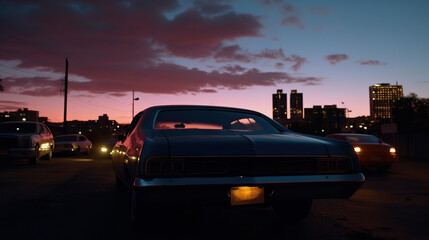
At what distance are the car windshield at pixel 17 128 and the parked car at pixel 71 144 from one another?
20.1 feet

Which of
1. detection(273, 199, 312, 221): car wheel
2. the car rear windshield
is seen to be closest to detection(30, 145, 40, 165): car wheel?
the car rear windshield

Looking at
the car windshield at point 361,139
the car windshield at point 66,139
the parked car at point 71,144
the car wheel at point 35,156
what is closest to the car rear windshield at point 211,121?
the car windshield at point 361,139

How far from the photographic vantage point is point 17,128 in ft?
47.8

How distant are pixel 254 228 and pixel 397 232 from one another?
1.61 meters

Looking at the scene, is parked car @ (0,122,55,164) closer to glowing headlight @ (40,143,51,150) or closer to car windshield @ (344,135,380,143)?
glowing headlight @ (40,143,51,150)

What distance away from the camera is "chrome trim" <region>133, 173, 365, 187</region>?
3.13 meters

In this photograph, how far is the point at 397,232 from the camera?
14.0ft

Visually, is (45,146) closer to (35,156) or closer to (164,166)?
(35,156)

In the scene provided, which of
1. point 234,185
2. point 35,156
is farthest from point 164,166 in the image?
point 35,156

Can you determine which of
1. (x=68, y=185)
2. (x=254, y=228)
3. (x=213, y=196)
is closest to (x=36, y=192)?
(x=68, y=185)

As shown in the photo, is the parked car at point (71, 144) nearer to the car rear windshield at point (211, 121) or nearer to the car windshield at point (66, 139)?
the car windshield at point (66, 139)

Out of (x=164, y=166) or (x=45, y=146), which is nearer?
(x=164, y=166)

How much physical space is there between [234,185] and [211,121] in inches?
56.5

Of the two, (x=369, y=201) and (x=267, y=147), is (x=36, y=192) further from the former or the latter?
(x=369, y=201)
